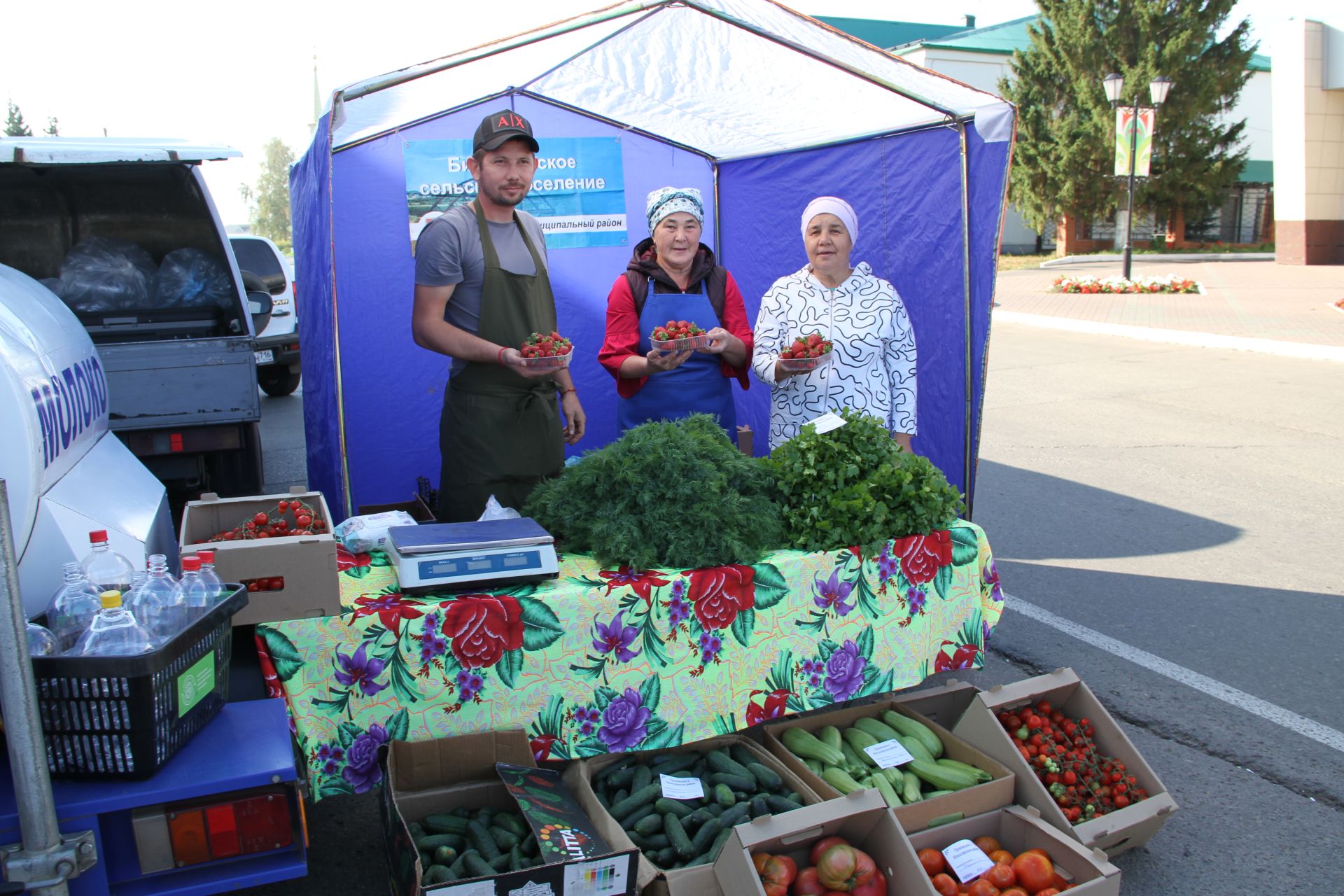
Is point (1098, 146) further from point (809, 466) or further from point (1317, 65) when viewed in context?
point (809, 466)

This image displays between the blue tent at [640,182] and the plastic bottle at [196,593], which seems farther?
the blue tent at [640,182]

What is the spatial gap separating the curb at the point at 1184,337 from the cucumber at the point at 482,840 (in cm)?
1254

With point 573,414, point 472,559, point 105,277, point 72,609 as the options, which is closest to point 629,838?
point 472,559

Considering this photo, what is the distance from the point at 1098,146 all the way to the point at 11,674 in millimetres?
34389

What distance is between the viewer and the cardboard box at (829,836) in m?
2.35

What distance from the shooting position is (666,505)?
9.56 ft

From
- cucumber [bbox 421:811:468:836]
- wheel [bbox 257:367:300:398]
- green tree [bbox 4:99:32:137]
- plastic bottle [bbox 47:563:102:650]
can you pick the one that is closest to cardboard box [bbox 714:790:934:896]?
cucumber [bbox 421:811:468:836]

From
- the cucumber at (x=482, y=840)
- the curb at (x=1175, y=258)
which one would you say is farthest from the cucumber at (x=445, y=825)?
the curb at (x=1175, y=258)

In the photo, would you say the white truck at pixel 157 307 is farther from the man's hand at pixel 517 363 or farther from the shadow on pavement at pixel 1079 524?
the shadow on pavement at pixel 1079 524

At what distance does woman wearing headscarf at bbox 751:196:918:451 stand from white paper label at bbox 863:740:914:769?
1.48m

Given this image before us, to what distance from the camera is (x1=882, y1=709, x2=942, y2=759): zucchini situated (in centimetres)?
303

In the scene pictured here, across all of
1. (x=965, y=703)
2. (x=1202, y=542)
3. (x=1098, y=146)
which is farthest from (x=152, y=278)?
(x=1098, y=146)

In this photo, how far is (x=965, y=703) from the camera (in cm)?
322

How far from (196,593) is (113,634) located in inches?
11.1
